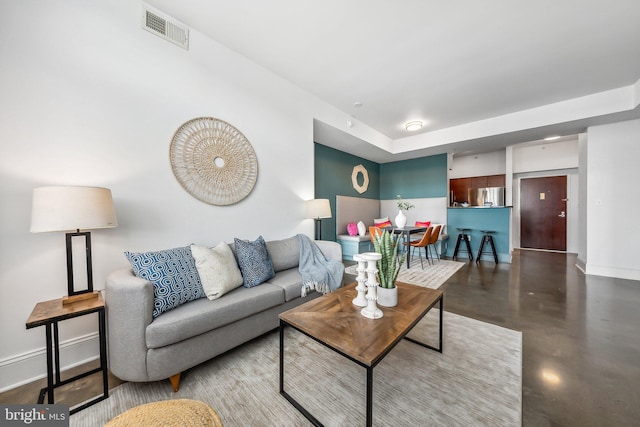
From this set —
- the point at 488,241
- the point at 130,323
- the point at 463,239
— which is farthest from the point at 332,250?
the point at 488,241

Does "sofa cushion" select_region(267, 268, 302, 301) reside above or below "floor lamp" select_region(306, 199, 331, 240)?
below

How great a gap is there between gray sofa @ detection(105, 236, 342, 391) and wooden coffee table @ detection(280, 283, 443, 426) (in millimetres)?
531

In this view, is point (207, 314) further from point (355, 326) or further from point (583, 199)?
point (583, 199)

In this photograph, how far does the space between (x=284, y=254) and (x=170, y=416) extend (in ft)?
6.41

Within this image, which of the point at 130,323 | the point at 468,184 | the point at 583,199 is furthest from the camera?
the point at 468,184

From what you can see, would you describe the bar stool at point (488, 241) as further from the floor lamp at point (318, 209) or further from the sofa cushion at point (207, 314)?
the sofa cushion at point (207, 314)

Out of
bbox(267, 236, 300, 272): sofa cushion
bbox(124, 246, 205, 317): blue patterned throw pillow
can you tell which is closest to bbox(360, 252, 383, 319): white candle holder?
bbox(124, 246, 205, 317): blue patterned throw pillow

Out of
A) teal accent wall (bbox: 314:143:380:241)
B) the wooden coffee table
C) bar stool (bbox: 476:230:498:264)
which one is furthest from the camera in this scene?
bar stool (bbox: 476:230:498:264)

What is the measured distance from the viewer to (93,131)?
1.79 m

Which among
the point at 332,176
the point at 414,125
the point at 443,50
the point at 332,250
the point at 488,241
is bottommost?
the point at 488,241

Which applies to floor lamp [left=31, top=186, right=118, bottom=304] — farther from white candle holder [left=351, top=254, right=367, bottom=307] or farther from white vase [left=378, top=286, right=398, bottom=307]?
white vase [left=378, top=286, right=398, bottom=307]

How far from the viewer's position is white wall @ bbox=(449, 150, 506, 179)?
6.63 m

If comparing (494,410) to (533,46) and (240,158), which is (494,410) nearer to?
(240,158)

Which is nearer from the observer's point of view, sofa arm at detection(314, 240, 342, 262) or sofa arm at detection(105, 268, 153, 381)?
sofa arm at detection(105, 268, 153, 381)
